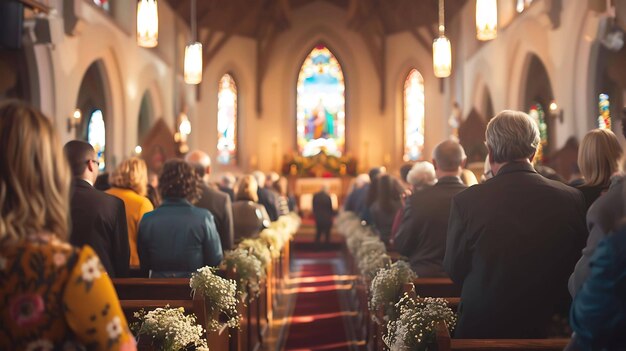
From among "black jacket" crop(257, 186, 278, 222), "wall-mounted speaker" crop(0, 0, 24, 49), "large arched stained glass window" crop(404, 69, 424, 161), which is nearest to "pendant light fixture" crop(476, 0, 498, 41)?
"black jacket" crop(257, 186, 278, 222)

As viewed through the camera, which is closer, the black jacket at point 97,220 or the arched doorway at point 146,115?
the black jacket at point 97,220

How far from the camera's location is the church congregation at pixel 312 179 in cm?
152

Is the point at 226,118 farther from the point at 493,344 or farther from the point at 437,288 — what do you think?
the point at 493,344

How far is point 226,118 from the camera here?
63.1 feet

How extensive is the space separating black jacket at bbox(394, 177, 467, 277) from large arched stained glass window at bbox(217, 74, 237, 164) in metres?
15.2

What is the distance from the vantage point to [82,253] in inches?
59.0

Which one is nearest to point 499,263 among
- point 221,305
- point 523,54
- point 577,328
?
point 577,328

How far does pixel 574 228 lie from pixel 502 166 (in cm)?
34

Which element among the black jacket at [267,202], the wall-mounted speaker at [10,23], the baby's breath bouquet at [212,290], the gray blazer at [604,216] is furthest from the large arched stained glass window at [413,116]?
the gray blazer at [604,216]

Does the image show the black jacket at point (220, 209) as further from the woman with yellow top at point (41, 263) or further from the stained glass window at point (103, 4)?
the stained glass window at point (103, 4)

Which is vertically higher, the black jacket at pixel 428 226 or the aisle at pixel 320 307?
the black jacket at pixel 428 226

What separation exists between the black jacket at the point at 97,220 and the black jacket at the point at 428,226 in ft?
5.08

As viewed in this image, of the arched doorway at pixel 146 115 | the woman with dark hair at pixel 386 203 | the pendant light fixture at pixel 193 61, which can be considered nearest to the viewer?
the woman with dark hair at pixel 386 203

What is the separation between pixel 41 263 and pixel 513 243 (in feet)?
5.55
